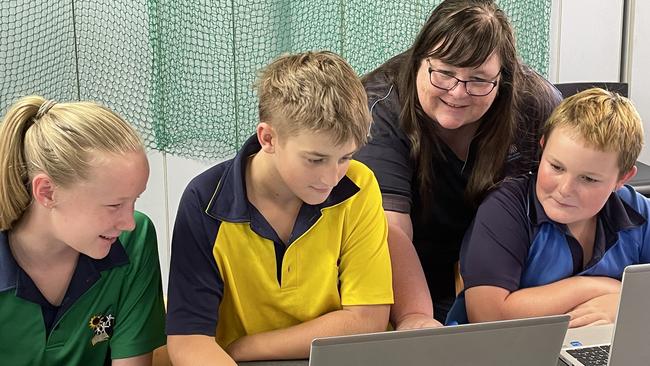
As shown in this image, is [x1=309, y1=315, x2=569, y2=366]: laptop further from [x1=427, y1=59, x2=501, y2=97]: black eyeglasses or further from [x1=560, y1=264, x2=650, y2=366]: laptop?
[x1=427, y1=59, x2=501, y2=97]: black eyeglasses

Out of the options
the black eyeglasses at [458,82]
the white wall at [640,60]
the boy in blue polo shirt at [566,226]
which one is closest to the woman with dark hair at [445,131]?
the black eyeglasses at [458,82]

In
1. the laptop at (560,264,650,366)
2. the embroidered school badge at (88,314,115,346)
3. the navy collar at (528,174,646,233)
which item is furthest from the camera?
the navy collar at (528,174,646,233)

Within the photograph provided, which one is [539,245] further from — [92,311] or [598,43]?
[598,43]

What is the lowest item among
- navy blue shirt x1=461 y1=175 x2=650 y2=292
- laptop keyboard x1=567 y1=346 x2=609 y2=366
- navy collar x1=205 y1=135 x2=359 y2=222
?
laptop keyboard x1=567 y1=346 x2=609 y2=366

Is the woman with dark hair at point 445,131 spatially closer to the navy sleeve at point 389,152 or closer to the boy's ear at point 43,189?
the navy sleeve at point 389,152

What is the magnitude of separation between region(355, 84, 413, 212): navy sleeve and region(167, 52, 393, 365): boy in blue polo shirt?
182mm

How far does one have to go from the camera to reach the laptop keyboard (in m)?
1.30

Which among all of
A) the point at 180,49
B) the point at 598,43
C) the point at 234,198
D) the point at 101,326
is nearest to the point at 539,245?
the point at 234,198

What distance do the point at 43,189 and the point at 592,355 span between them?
90 cm

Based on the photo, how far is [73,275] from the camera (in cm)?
135

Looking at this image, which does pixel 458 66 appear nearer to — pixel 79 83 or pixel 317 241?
pixel 317 241

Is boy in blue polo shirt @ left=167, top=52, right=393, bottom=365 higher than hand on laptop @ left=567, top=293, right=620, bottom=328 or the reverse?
higher

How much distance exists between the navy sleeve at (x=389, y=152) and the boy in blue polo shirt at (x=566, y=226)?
0.57 feet

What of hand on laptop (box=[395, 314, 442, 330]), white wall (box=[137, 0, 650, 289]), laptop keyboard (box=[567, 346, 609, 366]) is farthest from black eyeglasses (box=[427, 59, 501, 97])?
white wall (box=[137, 0, 650, 289])
